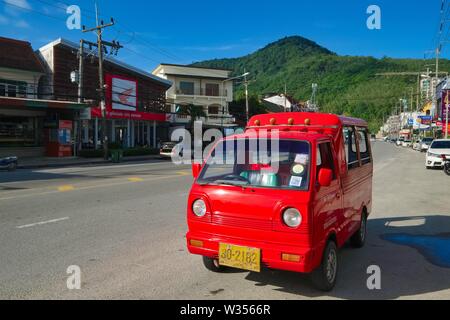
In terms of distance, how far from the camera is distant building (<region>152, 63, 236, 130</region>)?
5369 centimetres

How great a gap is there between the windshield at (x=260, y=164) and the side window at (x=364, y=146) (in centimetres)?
225

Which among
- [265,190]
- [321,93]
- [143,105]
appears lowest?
[265,190]

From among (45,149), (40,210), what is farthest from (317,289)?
(45,149)

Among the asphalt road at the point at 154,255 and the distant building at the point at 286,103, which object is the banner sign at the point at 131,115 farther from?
the distant building at the point at 286,103

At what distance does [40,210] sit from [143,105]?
3408cm

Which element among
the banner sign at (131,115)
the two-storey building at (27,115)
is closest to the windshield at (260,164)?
the two-storey building at (27,115)

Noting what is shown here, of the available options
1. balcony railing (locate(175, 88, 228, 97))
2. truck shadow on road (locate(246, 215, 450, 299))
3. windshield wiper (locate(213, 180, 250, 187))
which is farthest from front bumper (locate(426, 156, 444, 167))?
balcony railing (locate(175, 88, 228, 97))

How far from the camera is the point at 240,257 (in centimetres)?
452

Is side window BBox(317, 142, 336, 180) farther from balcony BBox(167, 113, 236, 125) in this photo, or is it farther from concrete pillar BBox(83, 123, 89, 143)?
balcony BBox(167, 113, 236, 125)

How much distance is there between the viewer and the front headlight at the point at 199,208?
191 inches

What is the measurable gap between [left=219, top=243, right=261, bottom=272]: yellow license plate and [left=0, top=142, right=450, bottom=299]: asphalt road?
345mm
